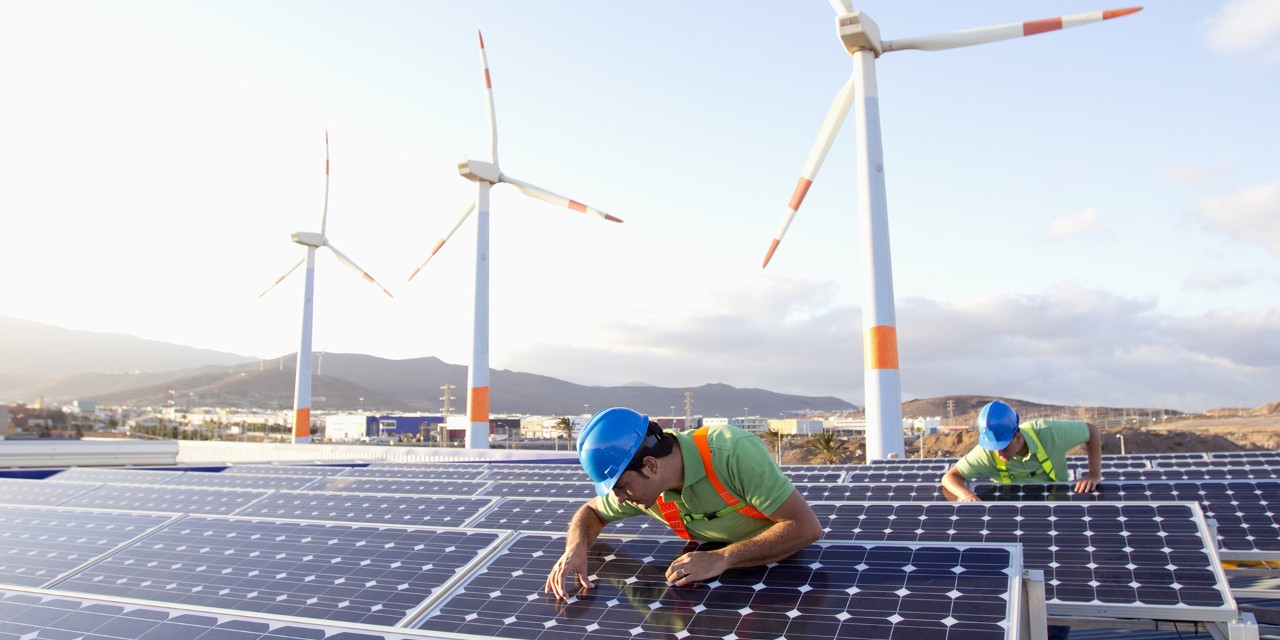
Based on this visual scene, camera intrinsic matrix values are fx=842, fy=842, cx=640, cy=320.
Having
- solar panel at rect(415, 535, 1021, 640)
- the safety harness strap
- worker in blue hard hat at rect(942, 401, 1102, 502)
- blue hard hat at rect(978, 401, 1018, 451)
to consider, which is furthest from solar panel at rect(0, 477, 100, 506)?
the safety harness strap

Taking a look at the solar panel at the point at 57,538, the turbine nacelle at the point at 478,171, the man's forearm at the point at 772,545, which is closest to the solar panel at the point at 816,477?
the man's forearm at the point at 772,545

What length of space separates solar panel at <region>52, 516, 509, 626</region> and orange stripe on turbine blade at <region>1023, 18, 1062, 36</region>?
→ 25.5m

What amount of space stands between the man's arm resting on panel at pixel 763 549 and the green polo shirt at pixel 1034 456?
18.8 ft

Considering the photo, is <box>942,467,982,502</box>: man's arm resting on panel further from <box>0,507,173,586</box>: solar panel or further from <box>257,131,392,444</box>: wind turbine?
<box>257,131,392,444</box>: wind turbine

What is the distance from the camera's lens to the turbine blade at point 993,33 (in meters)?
24.0

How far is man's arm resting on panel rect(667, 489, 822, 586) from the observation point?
15.2 ft

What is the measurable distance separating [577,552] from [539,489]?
25.2ft

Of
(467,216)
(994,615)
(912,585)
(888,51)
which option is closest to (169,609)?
(912,585)

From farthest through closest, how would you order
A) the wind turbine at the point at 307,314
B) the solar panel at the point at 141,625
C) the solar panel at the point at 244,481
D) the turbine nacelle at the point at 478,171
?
1. the wind turbine at the point at 307,314
2. the turbine nacelle at the point at 478,171
3. the solar panel at the point at 244,481
4. the solar panel at the point at 141,625

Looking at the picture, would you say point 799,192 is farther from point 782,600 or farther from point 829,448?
point 829,448

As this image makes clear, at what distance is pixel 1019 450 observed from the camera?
10.1 m

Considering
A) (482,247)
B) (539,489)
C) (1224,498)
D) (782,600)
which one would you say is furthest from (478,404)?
(782,600)

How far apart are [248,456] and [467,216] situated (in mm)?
16822

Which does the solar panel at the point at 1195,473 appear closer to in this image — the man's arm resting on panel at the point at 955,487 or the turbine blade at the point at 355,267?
the man's arm resting on panel at the point at 955,487
